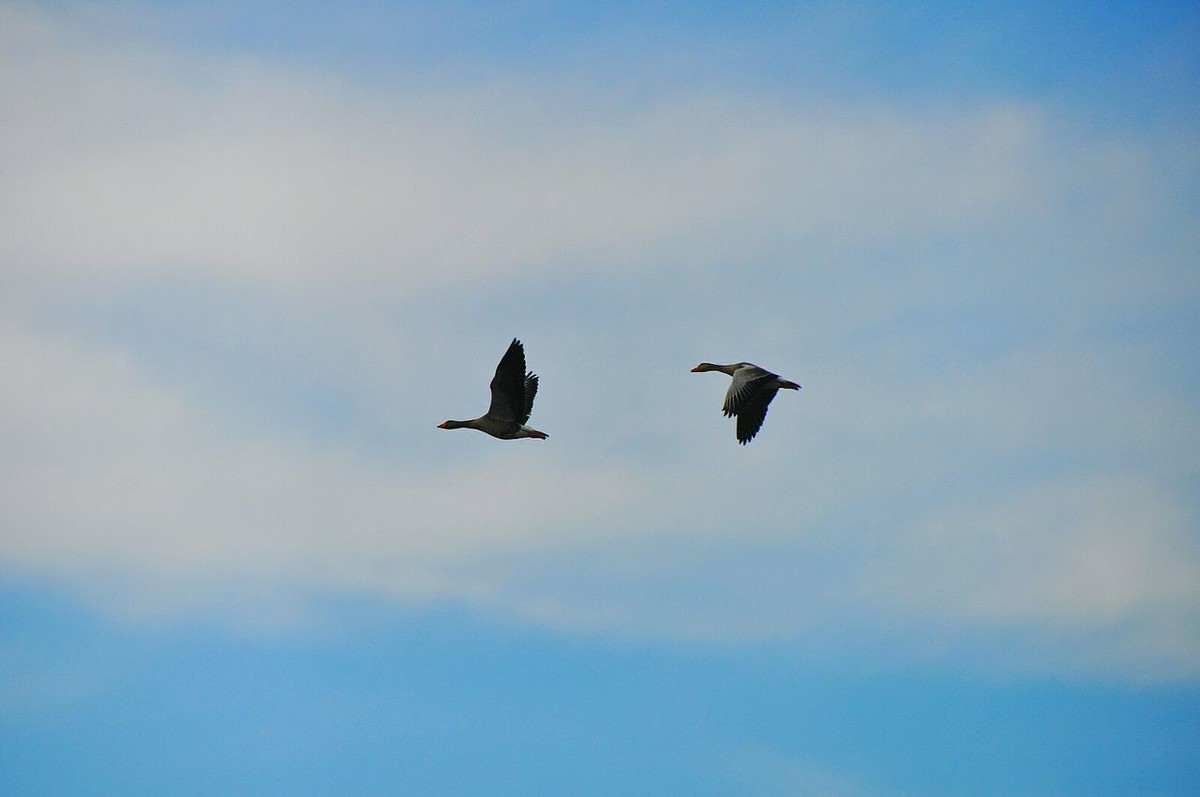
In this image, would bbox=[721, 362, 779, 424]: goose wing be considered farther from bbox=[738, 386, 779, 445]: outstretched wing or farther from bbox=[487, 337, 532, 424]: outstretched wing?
bbox=[487, 337, 532, 424]: outstretched wing

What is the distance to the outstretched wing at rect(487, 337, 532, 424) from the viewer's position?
42188 millimetres

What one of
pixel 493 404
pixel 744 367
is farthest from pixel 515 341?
pixel 744 367

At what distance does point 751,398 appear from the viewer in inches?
1775

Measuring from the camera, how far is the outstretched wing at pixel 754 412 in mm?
45031

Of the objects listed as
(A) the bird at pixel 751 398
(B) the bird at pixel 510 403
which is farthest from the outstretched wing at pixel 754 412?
(B) the bird at pixel 510 403

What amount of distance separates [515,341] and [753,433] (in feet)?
26.6

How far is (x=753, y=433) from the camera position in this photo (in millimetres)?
45000

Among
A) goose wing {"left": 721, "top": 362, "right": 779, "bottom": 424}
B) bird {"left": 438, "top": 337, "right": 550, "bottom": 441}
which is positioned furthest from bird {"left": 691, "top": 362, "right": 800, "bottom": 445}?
bird {"left": 438, "top": 337, "right": 550, "bottom": 441}

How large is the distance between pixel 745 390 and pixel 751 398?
301mm

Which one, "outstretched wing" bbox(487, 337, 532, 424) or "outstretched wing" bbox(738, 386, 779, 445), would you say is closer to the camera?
"outstretched wing" bbox(487, 337, 532, 424)

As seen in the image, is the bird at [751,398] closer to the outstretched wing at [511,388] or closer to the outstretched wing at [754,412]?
the outstretched wing at [754,412]

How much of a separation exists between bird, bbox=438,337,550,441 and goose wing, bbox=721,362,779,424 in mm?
5610

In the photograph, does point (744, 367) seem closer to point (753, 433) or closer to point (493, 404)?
point (753, 433)

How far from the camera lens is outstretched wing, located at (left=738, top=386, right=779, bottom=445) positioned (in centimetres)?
4503
